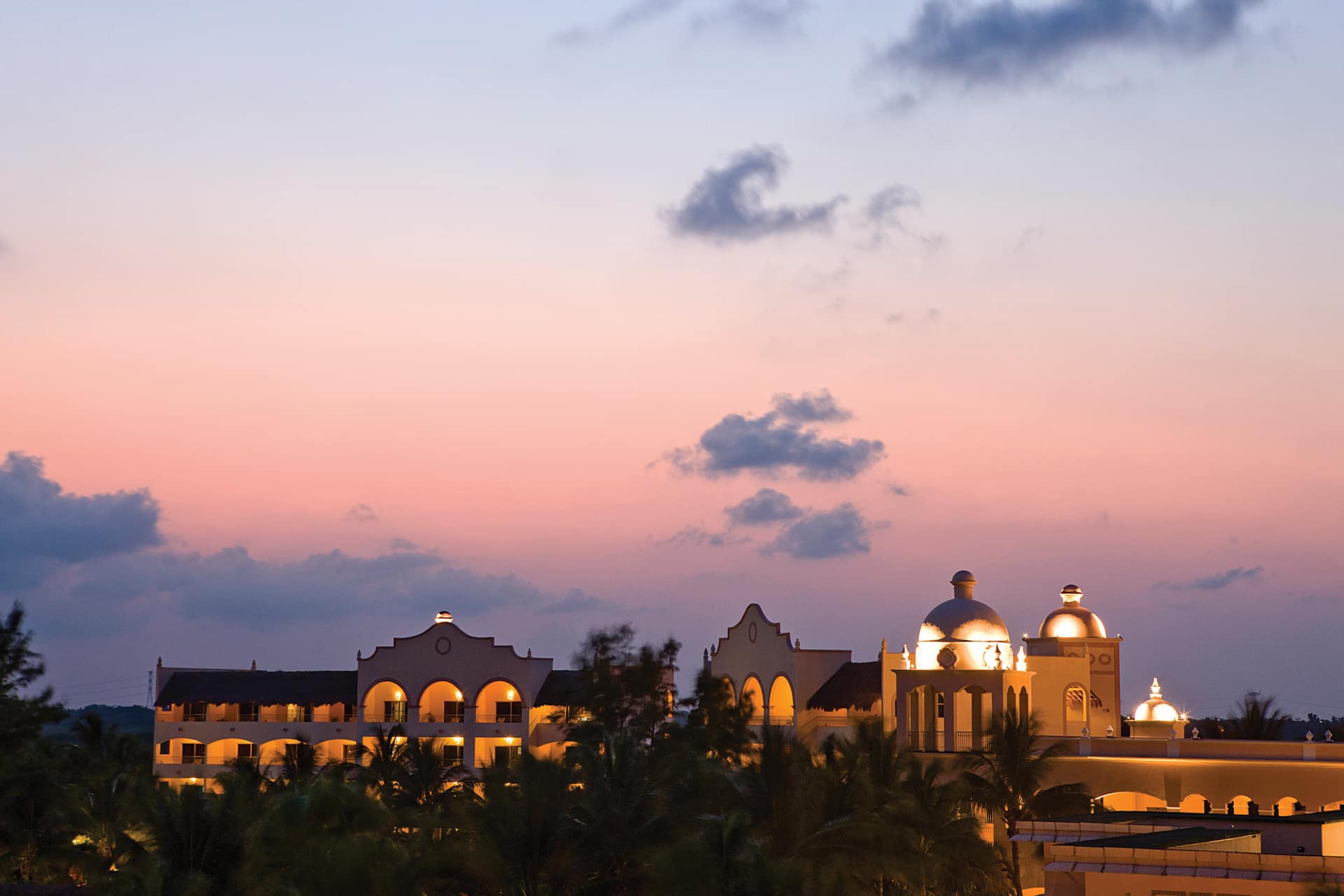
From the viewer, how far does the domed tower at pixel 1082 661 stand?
205 feet

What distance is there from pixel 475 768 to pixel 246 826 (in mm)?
40455

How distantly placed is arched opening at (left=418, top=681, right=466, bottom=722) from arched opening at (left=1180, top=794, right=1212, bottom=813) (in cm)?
3828

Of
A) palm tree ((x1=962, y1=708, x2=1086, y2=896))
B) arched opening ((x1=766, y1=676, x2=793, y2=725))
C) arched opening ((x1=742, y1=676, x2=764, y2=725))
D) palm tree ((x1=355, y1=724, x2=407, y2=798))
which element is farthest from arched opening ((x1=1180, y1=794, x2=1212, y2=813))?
palm tree ((x1=355, y1=724, x2=407, y2=798))

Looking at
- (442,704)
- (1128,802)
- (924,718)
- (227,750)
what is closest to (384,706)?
(442,704)

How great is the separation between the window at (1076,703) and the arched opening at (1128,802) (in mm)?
10432

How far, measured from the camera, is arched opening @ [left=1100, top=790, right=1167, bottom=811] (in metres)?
52.1

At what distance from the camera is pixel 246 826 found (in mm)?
38938

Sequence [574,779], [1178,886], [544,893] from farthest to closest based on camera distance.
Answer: [574,779], [544,893], [1178,886]

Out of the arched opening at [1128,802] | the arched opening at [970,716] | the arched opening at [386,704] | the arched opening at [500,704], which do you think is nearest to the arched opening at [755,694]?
the arched opening at [970,716]

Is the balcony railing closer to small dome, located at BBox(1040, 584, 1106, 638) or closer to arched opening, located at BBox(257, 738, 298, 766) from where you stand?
arched opening, located at BBox(257, 738, 298, 766)

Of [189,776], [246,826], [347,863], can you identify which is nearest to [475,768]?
[189,776]

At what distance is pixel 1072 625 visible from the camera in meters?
69.0

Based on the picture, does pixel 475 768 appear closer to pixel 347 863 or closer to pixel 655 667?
pixel 655 667

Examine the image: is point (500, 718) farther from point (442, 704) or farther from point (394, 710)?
point (394, 710)
